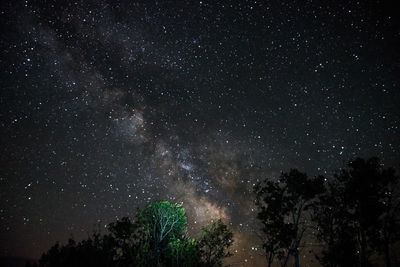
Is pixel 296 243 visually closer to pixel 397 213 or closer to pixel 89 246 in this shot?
pixel 397 213

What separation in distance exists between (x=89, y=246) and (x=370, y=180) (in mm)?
31985

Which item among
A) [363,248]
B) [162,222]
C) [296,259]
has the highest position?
[162,222]

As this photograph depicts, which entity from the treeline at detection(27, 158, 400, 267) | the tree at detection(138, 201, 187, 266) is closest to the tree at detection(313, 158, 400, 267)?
the treeline at detection(27, 158, 400, 267)

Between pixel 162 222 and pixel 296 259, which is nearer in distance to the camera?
pixel 296 259

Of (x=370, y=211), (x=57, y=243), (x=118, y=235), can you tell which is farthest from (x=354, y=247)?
(x=57, y=243)

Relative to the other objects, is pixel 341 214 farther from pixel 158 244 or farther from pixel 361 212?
pixel 158 244

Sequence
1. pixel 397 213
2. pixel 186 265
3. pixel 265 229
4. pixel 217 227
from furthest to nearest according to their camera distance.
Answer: pixel 217 227 < pixel 265 229 < pixel 397 213 < pixel 186 265

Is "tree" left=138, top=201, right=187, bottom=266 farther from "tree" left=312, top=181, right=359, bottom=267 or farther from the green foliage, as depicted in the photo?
"tree" left=312, top=181, right=359, bottom=267

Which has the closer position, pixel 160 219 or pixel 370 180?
pixel 370 180

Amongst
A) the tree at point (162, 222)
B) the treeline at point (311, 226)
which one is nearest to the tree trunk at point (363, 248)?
the treeline at point (311, 226)

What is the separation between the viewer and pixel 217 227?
42.3 metres

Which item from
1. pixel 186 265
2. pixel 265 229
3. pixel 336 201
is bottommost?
pixel 186 265

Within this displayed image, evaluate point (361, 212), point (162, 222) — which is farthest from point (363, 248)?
point (162, 222)

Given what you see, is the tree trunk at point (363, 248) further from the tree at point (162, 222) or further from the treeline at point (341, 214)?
the tree at point (162, 222)
